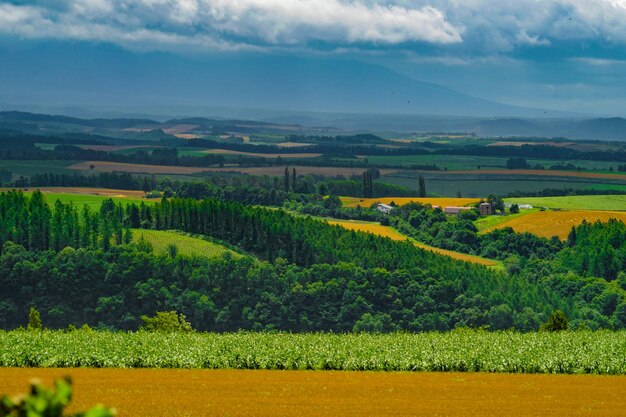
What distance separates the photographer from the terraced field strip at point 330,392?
3306cm

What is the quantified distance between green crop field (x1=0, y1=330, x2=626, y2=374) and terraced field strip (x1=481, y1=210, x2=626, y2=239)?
406ft

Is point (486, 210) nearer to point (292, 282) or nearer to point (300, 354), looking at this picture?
point (292, 282)

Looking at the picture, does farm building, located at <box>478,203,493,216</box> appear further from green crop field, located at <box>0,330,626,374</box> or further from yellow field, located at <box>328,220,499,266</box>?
green crop field, located at <box>0,330,626,374</box>

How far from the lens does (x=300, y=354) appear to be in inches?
1879

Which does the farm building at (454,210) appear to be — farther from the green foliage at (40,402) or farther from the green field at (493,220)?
the green foliage at (40,402)

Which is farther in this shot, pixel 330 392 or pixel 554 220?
pixel 554 220

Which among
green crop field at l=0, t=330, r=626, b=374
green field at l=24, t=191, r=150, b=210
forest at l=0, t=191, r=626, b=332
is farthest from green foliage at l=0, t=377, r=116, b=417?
green field at l=24, t=191, r=150, b=210

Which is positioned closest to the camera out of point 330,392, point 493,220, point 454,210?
point 330,392

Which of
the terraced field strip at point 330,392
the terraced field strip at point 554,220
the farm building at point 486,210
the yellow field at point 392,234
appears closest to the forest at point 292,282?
the yellow field at point 392,234

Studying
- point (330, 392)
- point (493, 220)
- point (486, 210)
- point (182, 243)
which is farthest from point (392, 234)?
point (330, 392)

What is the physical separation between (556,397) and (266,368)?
14712 mm

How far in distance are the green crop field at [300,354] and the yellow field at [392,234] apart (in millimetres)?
109826

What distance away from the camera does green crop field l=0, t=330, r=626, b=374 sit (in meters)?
46.9

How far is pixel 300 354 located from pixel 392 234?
132733mm
